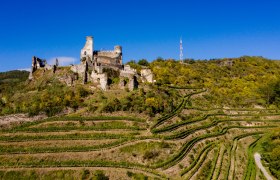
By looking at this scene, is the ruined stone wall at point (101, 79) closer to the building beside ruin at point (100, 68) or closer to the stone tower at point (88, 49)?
the building beside ruin at point (100, 68)

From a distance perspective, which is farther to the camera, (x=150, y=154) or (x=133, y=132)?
(x=133, y=132)

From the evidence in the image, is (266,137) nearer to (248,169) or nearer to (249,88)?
(248,169)

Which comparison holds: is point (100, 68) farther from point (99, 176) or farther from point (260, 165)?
point (260, 165)

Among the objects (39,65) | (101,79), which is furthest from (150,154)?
(39,65)

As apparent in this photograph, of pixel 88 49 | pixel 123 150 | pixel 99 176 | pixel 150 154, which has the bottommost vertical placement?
pixel 99 176

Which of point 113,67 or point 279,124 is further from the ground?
point 113,67

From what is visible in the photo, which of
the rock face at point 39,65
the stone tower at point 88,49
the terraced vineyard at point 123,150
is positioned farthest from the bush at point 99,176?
the stone tower at point 88,49

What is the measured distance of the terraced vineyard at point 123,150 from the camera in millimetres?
43812

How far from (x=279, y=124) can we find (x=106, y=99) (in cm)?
3696

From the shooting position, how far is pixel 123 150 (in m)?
46.6

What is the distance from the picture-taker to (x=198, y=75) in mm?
85250

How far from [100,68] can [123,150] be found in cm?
2313

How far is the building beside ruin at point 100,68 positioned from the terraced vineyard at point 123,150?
1082 cm

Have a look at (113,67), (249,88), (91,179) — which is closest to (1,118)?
(91,179)
